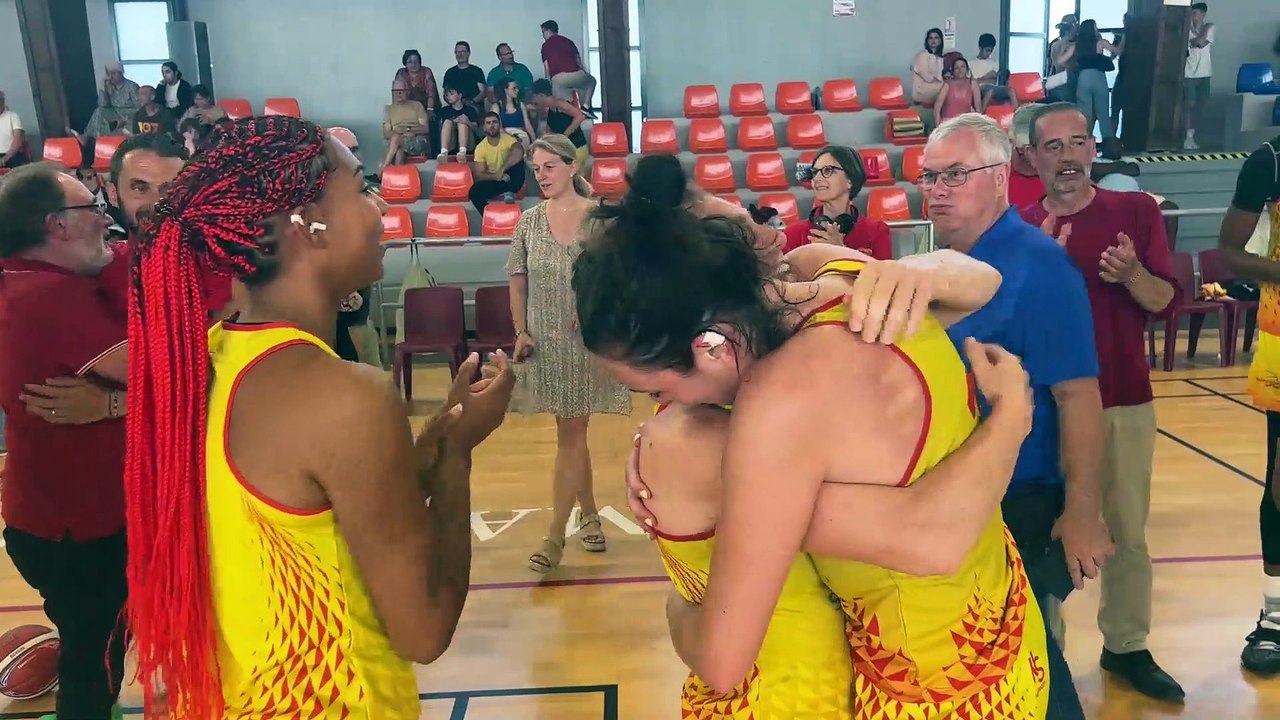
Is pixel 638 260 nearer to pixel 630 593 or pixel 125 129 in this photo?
pixel 630 593

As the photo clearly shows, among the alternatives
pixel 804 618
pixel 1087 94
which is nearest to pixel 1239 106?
pixel 1087 94

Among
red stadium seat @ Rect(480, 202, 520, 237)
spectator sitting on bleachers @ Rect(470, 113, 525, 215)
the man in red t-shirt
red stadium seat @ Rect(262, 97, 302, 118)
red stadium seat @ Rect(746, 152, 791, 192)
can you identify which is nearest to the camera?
red stadium seat @ Rect(480, 202, 520, 237)

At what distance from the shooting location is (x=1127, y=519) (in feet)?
9.00

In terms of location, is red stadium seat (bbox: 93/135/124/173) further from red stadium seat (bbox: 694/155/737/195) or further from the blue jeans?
the blue jeans

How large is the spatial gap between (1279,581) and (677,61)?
10.4m

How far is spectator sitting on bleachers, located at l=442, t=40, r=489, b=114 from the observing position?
1066 centimetres

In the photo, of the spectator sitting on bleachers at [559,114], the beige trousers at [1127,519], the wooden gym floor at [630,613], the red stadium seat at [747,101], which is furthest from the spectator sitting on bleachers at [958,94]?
the beige trousers at [1127,519]

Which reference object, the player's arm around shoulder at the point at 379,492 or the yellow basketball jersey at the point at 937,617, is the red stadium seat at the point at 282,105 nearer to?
the player's arm around shoulder at the point at 379,492

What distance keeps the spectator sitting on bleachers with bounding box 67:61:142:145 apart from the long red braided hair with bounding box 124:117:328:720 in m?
11.4

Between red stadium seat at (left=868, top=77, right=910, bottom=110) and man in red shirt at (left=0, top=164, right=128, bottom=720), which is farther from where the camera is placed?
red stadium seat at (left=868, top=77, right=910, bottom=110)

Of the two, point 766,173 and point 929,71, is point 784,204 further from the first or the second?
point 929,71

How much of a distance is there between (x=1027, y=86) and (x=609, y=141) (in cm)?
495

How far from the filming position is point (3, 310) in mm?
2029

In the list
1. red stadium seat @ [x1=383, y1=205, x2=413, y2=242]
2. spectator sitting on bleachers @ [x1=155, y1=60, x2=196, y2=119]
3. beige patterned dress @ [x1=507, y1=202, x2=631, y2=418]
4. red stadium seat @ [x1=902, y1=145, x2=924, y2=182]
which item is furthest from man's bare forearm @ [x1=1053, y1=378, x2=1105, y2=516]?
spectator sitting on bleachers @ [x1=155, y1=60, x2=196, y2=119]
